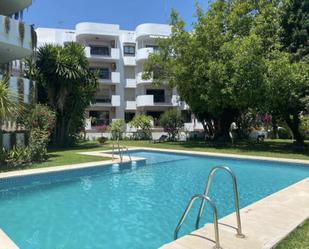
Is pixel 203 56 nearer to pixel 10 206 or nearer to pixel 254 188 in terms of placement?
pixel 254 188

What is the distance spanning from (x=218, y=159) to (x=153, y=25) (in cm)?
2515

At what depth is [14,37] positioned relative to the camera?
60.4ft

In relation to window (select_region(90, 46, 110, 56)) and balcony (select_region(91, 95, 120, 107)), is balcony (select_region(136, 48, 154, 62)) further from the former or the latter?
balcony (select_region(91, 95, 120, 107))

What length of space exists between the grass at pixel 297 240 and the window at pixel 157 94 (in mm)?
34348

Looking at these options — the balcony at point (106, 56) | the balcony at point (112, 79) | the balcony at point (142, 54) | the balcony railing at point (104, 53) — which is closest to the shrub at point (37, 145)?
the balcony at point (112, 79)

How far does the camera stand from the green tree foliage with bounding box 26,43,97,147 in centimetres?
2217

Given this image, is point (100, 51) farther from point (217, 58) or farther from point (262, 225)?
point (262, 225)

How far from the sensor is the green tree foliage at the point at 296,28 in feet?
66.6

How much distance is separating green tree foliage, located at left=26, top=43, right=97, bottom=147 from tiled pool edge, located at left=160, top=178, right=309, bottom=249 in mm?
17680

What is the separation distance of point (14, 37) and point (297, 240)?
59.8 feet

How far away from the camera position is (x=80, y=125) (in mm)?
26219

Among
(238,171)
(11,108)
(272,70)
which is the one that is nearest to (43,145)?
(11,108)

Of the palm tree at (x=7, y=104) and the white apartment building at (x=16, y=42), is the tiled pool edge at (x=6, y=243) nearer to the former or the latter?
the palm tree at (x=7, y=104)

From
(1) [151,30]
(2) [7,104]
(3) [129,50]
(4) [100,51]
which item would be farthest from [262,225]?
(3) [129,50]
